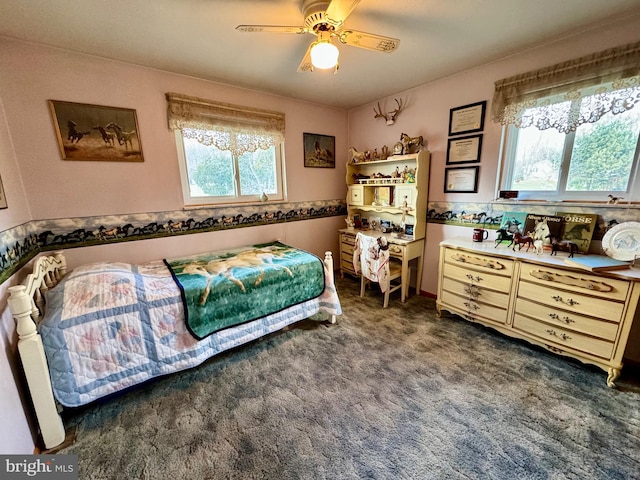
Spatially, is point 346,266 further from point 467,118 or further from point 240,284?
point 467,118

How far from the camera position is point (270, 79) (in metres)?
2.59

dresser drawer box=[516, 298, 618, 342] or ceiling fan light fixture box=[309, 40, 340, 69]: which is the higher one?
ceiling fan light fixture box=[309, 40, 340, 69]

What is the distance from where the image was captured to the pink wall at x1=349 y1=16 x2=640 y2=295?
1844mm

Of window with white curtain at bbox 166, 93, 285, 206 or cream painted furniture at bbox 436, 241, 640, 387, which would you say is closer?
cream painted furniture at bbox 436, 241, 640, 387

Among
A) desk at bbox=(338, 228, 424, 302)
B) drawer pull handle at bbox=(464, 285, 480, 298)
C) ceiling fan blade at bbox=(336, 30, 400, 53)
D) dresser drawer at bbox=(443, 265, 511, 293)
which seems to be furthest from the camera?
desk at bbox=(338, 228, 424, 302)

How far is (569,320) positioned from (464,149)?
175cm

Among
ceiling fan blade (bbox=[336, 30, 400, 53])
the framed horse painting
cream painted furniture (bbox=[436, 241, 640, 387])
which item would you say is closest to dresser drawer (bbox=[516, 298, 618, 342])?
cream painted furniture (bbox=[436, 241, 640, 387])

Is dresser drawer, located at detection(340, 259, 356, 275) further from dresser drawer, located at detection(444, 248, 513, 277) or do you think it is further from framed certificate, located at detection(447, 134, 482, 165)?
framed certificate, located at detection(447, 134, 482, 165)

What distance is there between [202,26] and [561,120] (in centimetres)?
278

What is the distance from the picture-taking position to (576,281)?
5.69 ft

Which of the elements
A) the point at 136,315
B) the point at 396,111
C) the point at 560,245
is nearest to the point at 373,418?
the point at 136,315

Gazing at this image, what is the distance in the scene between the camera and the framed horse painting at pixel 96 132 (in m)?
2.00

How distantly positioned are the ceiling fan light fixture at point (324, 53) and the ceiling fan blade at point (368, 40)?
0.37 feet

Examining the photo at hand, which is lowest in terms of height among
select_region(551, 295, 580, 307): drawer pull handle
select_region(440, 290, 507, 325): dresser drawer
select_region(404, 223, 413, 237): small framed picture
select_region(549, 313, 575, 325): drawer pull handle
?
select_region(440, 290, 507, 325): dresser drawer
